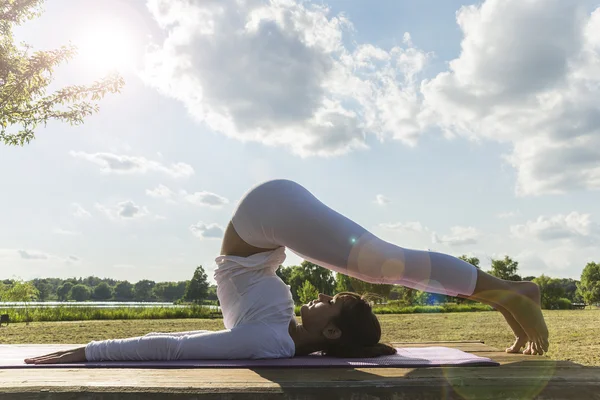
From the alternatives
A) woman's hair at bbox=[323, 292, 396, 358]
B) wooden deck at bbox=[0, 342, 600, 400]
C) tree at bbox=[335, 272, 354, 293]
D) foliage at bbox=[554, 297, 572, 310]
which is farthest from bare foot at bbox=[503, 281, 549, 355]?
tree at bbox=[335, 272, 354, 293]

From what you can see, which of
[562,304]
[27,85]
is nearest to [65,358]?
[27,85]

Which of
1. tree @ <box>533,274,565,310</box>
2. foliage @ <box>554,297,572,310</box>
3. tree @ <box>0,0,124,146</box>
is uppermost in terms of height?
tree @ <box>0,0,124,146</box>

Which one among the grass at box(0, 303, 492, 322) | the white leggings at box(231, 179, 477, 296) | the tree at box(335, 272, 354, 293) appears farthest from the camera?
the tree at box(335, 272, 354, 293)

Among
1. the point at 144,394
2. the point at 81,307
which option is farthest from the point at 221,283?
the point at 81,307

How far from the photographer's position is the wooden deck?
1562 mm

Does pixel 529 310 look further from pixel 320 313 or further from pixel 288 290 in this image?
pixel 288 290

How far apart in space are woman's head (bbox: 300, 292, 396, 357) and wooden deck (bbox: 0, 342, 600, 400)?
616mm

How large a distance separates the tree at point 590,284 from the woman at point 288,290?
59.3 meters

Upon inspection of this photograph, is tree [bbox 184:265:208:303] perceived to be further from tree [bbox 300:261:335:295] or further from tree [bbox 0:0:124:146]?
tree [bbox 0:0:124:146]

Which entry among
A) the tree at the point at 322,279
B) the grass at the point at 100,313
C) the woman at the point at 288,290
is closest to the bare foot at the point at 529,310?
the woman at the point at 288,290

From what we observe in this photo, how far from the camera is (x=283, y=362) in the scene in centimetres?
218

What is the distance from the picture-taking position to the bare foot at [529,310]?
245 cm

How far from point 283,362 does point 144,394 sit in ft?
2.51

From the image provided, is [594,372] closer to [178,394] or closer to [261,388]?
[261,388]
